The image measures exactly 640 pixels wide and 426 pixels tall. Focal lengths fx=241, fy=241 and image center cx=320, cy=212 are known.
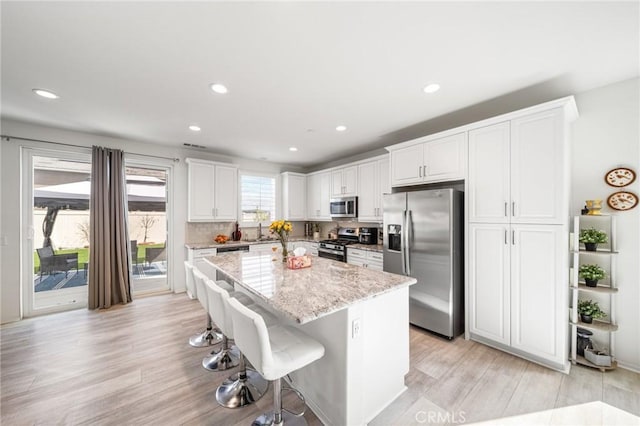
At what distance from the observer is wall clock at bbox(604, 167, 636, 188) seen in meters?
2.18

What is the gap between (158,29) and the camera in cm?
159

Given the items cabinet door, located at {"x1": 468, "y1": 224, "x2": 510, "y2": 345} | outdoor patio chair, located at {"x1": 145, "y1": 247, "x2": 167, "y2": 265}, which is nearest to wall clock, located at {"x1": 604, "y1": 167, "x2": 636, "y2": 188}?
cabinet door, located at {"x1": 468, "y1": 224, "x2": 510, "y2": 345}

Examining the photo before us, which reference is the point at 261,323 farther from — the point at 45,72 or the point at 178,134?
the point at 178,134

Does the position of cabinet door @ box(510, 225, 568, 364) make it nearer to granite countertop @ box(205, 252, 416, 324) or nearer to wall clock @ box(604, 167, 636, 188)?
wall clock @ box(604, 167, 636, 188)

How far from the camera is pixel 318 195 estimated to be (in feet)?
17.8

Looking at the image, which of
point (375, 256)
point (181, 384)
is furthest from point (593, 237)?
point (181, 384)

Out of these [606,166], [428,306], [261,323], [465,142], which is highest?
[465,142]

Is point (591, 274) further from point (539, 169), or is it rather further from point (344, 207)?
point (344, 207)

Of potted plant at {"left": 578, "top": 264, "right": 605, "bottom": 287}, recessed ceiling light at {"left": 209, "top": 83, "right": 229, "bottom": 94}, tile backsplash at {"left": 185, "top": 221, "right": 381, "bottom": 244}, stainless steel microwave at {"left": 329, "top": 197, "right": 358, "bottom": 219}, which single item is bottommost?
potted plant at {"left": 578, "top": 264, "right": 605, "bottom": 287}

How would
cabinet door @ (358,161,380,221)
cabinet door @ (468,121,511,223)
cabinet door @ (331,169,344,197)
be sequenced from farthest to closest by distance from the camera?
cabinet door @ (331,169,344,197), cabinet door @ (358,161,380,221), cabinet door @ (468,121,511,223)

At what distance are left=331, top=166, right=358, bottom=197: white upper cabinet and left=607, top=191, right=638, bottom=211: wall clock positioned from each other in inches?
122

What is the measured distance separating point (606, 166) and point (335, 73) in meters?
2.72

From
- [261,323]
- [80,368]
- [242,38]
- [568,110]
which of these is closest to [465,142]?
[568,110]

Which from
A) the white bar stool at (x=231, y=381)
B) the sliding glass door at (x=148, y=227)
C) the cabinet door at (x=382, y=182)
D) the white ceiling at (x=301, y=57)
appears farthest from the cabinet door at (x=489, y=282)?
the sliding glass door at (x=148, y=227)
